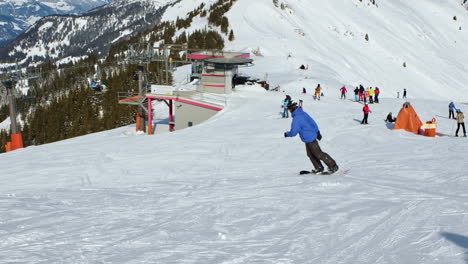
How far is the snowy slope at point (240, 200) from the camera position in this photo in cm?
496

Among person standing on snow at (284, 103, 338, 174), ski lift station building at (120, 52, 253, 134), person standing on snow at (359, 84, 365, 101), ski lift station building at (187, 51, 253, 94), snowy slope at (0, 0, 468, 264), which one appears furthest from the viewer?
ski lift station building at (187, 51, 253, 94)

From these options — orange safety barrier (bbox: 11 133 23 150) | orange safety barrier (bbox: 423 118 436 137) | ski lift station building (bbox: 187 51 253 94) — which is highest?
ski lift station building (bbox: 187 51 253 94)

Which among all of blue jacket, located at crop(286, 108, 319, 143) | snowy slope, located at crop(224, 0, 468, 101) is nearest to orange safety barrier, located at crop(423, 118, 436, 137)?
blue jacket, located at crop(286, 108, 319, 143)

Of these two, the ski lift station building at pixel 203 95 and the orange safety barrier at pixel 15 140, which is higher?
the ski lift station building at pixel 203 95

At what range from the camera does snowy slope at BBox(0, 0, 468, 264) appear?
4965 millimetres

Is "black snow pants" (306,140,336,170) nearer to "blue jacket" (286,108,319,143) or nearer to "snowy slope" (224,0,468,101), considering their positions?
"blue jacket" (286,108,319,143)

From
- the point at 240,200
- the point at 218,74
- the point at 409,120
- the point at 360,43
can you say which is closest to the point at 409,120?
the point at 409,120

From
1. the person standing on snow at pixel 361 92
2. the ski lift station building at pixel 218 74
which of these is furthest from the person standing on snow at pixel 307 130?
the ski lift station building at pixel 218 74

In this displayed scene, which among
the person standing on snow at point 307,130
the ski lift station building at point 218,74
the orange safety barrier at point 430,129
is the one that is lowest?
the orange safety barrier at point 430,129

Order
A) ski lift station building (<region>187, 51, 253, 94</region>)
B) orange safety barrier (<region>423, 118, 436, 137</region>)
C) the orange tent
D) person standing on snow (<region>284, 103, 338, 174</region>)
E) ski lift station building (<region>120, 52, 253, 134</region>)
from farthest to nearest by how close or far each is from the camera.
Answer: ski lift station building (<region>187, 51, 253, 94</region>) → ski lift station building (<region>120, 52, 253, 134</region>) → the orange tent → orange safety barrier (<region>423, 118, 436, 137</region>) → person standing on snow (<region>284, 103, 338, 174</region>)

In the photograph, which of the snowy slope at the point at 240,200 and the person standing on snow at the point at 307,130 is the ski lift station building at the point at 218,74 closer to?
the snowy slope at the point at 240,200

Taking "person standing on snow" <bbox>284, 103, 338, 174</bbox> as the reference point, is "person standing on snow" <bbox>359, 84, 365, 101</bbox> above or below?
above

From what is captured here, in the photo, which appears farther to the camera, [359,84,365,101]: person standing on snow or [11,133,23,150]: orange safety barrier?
[359,84,365,101]: person standing on snow

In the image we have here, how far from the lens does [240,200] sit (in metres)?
7.43
